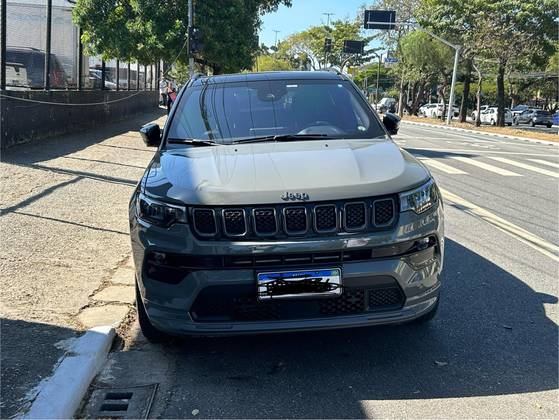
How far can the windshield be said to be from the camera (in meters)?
4.55

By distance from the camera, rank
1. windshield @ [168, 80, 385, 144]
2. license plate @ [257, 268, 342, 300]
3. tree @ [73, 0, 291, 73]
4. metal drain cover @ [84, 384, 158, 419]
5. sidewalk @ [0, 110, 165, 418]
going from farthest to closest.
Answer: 1. tree @ [73, 0, 291, 73]
2. windshield @ [168, 80, 385, 144]
3. sidewalk @ [0, 110, 165, 418]
4. license plate @ [257, 268, 342, 300]
5. metal drain cover @ [84, 384, 158, 419]

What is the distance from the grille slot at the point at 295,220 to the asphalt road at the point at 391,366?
0.94 meters

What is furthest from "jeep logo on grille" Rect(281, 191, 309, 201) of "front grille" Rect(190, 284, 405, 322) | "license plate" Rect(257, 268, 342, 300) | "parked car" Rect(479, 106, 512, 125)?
"parked car" Rect(479, 106, 512, 125)

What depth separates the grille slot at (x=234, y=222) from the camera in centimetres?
323

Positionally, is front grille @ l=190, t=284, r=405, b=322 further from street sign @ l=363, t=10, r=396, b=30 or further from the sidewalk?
street sign @ l=363, t=10, r=396, b=30

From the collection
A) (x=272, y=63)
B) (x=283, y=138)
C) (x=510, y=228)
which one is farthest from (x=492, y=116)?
(x=283, y=138)

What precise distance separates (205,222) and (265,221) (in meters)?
0.34

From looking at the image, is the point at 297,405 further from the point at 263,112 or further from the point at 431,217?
the point at 263,112

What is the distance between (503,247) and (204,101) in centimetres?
375

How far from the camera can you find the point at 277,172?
348cm

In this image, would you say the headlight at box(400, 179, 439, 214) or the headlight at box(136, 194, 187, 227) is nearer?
the headlight at box(136, 194, 187, 227)

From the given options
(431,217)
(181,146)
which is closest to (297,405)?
(431,217)

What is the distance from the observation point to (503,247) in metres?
6.51

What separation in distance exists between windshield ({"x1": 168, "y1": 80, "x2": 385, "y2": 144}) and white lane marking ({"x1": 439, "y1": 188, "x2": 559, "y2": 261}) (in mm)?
2958
